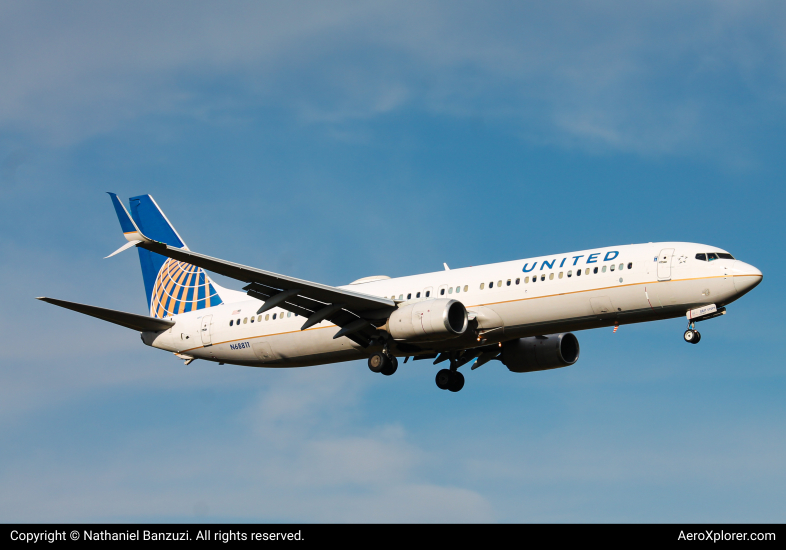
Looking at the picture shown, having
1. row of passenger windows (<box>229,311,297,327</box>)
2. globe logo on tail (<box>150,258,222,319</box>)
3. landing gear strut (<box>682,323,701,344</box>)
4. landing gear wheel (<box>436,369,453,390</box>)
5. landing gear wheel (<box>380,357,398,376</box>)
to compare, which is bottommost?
Result: landing gear strut (<box>682,323,701,344</box>)

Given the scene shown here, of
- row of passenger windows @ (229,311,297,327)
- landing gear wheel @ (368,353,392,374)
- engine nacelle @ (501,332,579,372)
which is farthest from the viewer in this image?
row of passenger windows @ (229,311,297,327)

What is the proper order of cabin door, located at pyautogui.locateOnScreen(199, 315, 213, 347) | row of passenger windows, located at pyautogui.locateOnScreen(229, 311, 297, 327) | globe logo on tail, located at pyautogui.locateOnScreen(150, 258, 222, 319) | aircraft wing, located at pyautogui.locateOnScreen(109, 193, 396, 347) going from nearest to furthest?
aircraft wing, located at pyautogui.locateOnScreen(109, 193, 396, 347)
row of passenger windows, located at pyautogui.locateOnScreen(229, 311, 297, 327)
cabin door, located at pyautogui.locateOnScreen(199, 315, 213, 347)
globe logo on tail, located at pyautogui.locateOnScreen(150, 258, 222, 319)

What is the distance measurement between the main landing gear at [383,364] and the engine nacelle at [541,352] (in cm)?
639

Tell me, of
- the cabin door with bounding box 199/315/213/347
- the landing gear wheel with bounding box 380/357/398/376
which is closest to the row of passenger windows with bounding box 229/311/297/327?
the cabin door with bounding box 199/315/213/347

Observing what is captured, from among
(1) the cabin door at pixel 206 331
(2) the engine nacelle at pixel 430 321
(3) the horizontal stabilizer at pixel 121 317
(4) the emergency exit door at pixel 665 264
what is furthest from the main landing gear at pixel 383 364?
(3) the horizontal stabilizer at pixel 121 317

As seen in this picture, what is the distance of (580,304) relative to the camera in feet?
110

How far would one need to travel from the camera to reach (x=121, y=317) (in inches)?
1625

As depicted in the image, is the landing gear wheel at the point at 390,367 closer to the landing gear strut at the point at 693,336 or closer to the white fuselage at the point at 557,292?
the white fuselage at the point at 557,292

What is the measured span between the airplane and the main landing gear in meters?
0.05

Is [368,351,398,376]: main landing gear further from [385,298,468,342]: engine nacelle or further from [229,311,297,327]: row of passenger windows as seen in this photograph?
[229,311,297,327]: row of passenger windows

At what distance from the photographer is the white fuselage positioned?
32.4m

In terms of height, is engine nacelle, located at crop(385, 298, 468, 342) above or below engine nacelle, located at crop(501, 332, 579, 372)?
below

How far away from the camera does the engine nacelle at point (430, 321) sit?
34438 millimetres

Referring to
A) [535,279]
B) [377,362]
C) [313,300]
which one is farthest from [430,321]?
[313,300]
